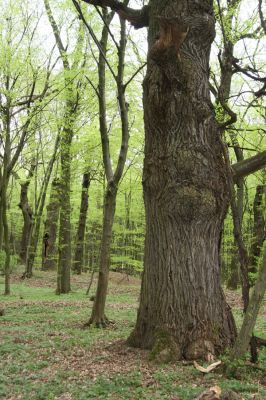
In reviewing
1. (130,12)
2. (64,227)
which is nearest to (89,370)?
(130,12)

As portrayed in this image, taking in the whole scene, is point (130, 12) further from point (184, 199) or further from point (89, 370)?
point (89, 370)

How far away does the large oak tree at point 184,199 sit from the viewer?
461 cm

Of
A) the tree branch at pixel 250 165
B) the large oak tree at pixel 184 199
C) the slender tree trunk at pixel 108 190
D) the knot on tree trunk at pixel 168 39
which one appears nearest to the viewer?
the knot on tree trunk at pixel 168 39

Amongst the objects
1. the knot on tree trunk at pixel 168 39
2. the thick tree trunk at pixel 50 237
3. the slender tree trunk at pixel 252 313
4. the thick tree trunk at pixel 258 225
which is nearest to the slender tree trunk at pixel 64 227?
the thick tree trunk at pixel 50 237

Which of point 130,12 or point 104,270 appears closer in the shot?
point 130,12

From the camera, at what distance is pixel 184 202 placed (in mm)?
4699

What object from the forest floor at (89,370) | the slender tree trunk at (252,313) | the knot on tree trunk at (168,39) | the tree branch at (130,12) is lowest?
the forest floor at (89,370)

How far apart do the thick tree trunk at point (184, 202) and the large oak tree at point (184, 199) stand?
12mm

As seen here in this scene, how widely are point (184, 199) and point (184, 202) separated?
4cm

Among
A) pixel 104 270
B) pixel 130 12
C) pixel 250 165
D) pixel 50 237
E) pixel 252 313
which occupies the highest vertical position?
pixel 130 12

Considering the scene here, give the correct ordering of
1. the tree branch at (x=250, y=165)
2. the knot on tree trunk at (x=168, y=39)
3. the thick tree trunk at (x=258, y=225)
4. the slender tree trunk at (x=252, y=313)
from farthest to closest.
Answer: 1. the thick tree trunk at (x=258, y=225)
2. the tree branch at (x=250, y=165)
3. the knot on tree trunk at (x=168, y=39)
4. the slender tree trunk at (x=252, y=313)

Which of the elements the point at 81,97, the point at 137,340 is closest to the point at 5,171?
the point at 81,97

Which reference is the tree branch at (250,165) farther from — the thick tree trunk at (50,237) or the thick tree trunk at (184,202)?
the thick tree trunk at (50,237)

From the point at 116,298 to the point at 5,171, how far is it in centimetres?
560
